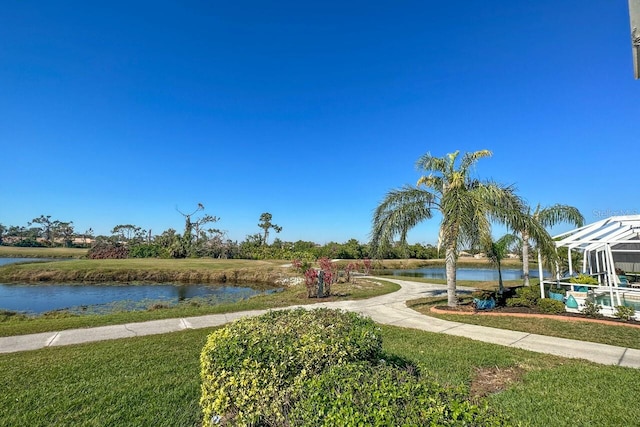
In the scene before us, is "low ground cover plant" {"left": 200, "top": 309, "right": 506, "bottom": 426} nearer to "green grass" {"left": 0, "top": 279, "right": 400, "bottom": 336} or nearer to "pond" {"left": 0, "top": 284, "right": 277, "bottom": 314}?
"green grass" {"left": 0, "top": 279, "right": 400, "bottom": 336}

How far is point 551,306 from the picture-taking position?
26.7 feet

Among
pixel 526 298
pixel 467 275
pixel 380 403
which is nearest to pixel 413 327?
pixel 526 298

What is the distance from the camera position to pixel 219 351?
2.76m

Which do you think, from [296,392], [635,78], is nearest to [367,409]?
[296,392]

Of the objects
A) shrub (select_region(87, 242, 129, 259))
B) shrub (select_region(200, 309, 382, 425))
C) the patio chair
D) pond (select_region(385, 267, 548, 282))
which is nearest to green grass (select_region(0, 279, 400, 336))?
shrub (select_region(200, 309, 382, 425))

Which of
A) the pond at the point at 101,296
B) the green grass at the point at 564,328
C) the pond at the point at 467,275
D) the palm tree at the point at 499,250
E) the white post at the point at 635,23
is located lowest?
the pond at the point at 101,296

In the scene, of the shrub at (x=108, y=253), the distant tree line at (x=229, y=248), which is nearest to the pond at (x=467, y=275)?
the distant tree line at (x=229, y=248)

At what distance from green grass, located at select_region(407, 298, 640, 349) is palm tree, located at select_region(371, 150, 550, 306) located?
1.41 meters

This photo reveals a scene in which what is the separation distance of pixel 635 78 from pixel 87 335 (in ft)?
27.9

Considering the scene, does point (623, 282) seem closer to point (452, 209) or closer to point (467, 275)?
point (452, 209)

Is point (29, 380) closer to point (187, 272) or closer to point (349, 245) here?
point (187, 272)

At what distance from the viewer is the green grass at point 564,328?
5984mm

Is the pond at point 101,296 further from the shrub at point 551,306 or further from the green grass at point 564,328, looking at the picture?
the shrub at point 551,306

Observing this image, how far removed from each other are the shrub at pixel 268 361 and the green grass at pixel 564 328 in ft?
19.0
